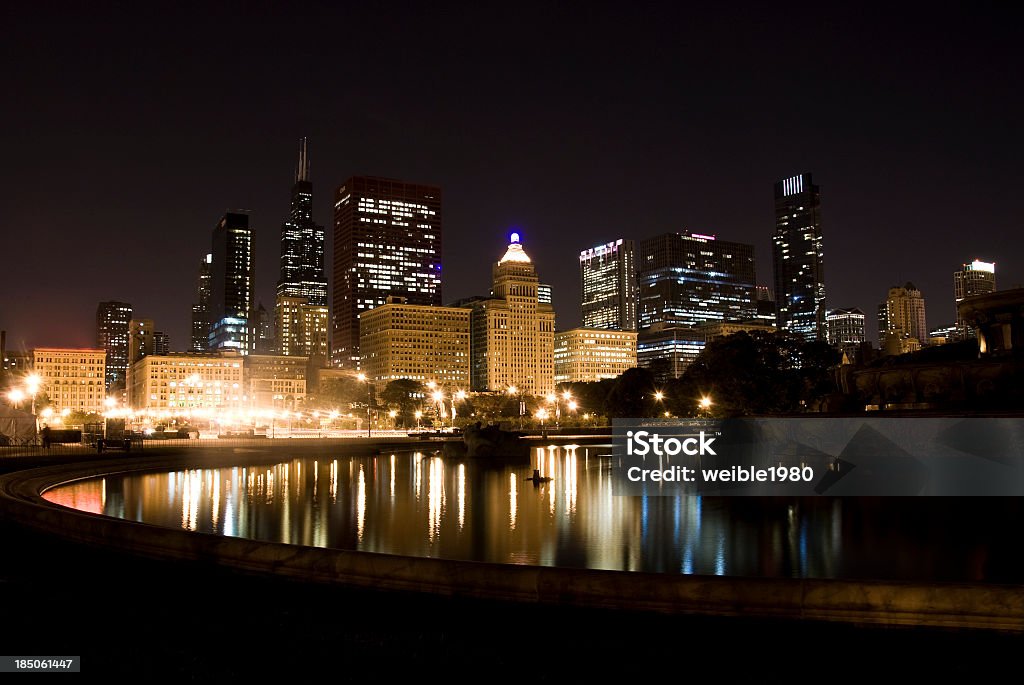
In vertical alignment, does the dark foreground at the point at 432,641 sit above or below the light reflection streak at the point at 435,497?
above

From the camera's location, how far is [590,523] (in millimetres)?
24828

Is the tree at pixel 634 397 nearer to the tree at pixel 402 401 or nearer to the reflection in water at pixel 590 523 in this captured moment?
the tree at pixel 402 401

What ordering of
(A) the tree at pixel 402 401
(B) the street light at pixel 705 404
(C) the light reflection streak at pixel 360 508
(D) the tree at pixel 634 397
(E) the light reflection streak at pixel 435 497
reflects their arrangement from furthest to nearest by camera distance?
(A) the tree at pixel 402 401, (D) the tree at pixel 634 397, (B) the street light at pixel 705 404, (E) the light reflection streak at pixel 435 497, (C) the light reflection streak at pixel 360 508

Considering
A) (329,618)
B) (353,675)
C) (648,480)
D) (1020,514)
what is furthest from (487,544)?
(648,480)

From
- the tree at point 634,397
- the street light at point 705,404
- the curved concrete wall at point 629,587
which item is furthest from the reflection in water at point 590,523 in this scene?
the tree at point 634,397

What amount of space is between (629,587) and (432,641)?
3184mm

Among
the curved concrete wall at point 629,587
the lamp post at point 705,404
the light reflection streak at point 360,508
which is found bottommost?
the light reflection streak at point 360,508

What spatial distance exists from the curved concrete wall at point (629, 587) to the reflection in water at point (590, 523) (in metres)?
4.74

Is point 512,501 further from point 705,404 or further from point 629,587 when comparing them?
point 705,404

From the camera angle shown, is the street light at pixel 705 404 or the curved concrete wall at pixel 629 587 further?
the street light at pixel 705 404

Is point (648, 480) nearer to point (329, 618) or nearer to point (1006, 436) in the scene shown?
point (1006, 436)

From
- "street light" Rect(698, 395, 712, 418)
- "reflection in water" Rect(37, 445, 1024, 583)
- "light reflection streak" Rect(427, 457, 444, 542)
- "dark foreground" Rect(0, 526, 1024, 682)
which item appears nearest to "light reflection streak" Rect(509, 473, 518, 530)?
"reflection in water" Rect(37, 445, 1024, 583)

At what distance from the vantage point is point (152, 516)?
2580 cm

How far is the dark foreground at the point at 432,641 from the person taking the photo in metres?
10.2
